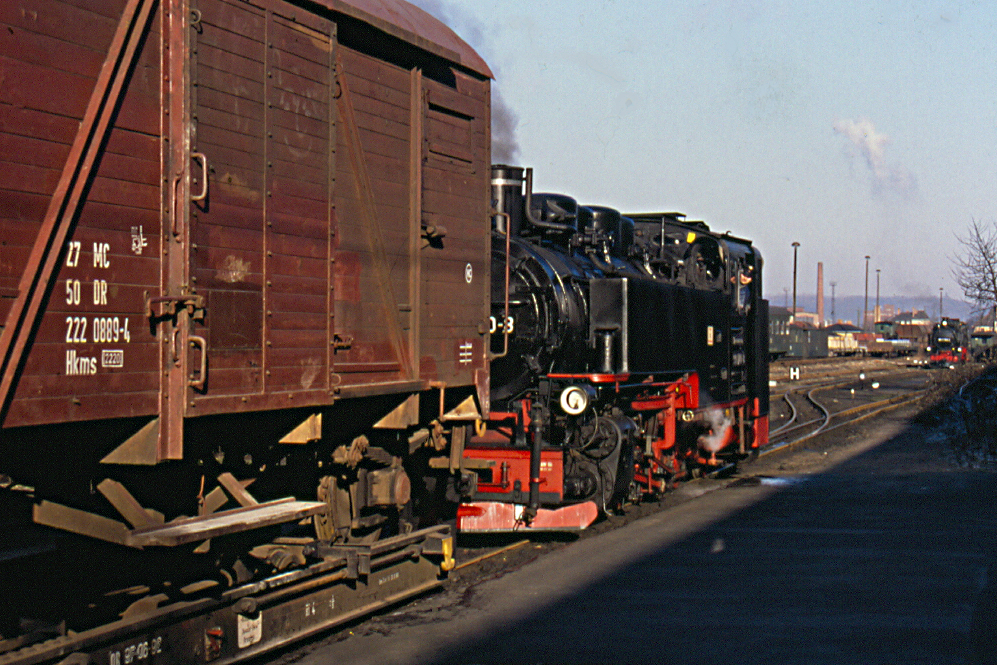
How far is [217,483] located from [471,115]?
3.78 metres

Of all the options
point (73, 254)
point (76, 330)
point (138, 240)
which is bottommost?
point (76, 330)

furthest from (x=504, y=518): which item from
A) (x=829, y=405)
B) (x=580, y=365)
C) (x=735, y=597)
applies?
(x=829, y=405)

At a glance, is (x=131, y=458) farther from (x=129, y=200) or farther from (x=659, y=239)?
(x=659, y=239)

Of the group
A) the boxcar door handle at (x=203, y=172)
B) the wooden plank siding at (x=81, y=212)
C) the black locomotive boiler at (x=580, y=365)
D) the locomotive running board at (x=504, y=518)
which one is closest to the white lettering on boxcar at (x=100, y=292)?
the wooden plank siding at (x=81, y=212)

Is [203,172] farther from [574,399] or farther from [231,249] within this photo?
[574,399]

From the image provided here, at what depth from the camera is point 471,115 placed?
856 cm

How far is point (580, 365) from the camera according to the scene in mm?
11531

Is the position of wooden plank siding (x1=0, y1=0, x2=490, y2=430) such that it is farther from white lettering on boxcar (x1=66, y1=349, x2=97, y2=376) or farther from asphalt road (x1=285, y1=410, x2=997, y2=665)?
asphalt road (x1=285, y1=410, x2=997, y2=665)

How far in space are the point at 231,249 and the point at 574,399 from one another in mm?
5792

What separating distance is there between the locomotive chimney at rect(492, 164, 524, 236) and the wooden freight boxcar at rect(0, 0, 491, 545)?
8.79 feet

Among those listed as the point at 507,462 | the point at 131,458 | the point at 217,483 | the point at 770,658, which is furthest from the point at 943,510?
the point at 131,458

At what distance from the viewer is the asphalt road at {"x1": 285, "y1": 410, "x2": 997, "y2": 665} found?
6699mm

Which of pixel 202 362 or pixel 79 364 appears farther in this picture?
pixel 202 362

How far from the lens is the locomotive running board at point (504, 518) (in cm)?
1020
